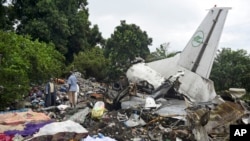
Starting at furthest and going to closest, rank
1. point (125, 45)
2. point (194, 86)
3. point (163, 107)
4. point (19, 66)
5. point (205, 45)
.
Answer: point (125, 45)
point (205, 45)
point (194, 86)
point (19, 66)
point (163, 107)

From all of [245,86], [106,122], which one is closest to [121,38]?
[245,86]

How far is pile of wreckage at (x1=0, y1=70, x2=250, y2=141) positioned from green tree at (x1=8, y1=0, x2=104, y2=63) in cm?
1206

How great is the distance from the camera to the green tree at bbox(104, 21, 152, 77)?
26.6 m

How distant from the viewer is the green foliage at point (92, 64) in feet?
82.3

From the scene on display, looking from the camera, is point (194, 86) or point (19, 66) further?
point (194, 86)

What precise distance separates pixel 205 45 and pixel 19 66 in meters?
6.89

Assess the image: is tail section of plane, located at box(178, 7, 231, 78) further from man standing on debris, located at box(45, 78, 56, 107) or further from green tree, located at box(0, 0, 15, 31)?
green tree, located at box(0, 0, 15, 31)

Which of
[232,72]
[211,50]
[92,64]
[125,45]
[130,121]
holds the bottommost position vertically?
[130,121]

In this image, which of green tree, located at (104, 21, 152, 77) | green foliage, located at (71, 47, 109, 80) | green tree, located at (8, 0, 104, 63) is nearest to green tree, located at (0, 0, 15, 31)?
green tree, located at (8, 0, 104, 63)

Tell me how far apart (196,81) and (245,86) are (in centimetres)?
1065

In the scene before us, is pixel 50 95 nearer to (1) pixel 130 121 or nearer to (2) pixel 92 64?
(1) pixel 130 121

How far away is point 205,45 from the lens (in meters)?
15.2

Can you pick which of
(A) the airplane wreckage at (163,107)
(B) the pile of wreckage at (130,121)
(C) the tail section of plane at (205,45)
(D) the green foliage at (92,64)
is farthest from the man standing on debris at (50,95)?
(D) the green foliage at (92,64)

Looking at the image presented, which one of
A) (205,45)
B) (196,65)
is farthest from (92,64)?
(205,45)
